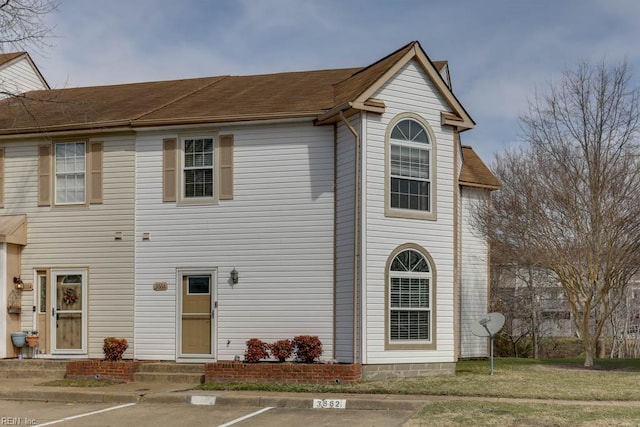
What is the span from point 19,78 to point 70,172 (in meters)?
6.71

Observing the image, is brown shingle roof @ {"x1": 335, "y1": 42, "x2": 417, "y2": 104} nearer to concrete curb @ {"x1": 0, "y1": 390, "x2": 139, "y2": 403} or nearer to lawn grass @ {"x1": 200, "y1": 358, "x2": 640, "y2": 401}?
lawn grass @ {"x1": 200, "y1": 358, "x2": 640, "y2": 401}

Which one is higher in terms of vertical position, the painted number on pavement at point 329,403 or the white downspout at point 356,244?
the white downspout at point 356,244

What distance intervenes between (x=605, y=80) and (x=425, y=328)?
8980 millimetres

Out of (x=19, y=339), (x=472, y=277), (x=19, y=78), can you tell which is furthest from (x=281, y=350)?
(x=19, y=78)

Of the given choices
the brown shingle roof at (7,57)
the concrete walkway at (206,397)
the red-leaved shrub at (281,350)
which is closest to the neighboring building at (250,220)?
the red-leaved shrub at (281,350)

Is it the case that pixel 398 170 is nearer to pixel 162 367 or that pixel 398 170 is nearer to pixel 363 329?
pixel 363 329

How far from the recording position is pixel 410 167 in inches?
671

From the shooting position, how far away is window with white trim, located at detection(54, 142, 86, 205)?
1888 centimetres

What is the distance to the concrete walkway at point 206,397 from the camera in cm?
1326

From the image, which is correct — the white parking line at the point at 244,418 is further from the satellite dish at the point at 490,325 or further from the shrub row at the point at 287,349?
the satellite dish at the point at 490,325

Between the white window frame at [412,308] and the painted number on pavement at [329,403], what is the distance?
3.05 meters

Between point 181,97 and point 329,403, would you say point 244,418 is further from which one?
point 181,97

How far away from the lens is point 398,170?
16875mm

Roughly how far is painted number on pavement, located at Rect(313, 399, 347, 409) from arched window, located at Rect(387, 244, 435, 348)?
3.10 m
